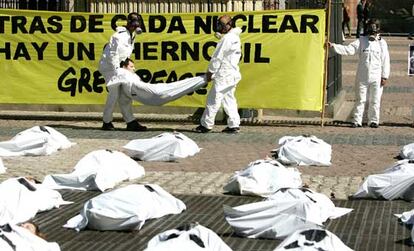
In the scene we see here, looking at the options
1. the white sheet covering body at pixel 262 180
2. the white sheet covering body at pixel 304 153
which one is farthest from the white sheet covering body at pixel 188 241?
the white sheet covering body at pixel 304 153

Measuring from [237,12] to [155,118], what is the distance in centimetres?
260

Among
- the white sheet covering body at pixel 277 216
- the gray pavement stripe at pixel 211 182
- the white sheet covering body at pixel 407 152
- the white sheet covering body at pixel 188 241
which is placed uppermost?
the white sheet covering body at pixel 188 241

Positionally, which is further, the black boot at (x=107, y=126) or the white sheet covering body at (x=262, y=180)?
the black boot at (x=107, y=126)

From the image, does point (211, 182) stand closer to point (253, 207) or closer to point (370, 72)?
point (253, 207)

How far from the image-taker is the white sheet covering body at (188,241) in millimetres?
7770

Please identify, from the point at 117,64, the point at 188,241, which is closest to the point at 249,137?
the point at 117,64

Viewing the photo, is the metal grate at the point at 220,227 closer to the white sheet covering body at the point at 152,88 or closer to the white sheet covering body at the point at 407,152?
the white sheet covering body at the point at 407,152

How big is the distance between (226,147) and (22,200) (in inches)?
Result: 231

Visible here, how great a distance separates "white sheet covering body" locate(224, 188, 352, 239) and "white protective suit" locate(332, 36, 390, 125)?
8.63 metres

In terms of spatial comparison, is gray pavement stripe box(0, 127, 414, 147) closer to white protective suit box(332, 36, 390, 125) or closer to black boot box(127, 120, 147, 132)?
black boot box(127, 120, 147, 132)

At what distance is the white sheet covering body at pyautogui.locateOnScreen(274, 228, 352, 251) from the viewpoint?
7.73 meters

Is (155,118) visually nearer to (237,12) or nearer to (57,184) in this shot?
(237,12)

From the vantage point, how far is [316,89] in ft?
60.7

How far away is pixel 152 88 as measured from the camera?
17.9 metres
